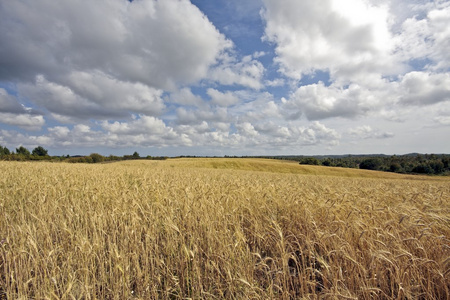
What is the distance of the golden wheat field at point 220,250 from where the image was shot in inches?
91.5

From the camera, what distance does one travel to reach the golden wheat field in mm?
2324

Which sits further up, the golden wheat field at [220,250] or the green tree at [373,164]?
the golden wheat field at [220,250]

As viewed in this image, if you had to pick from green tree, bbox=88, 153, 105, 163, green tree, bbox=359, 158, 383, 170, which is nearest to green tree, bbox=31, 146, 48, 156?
green tree, bbox=88, 153, 105, 163

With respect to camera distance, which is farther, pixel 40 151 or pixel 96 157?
pixel 40 151

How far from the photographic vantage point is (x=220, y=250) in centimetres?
292

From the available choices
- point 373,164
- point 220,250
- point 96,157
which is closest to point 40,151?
point 96,157

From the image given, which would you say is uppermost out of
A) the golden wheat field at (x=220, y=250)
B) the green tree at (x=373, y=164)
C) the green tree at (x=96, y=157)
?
the green tree at (x=96, y=157)

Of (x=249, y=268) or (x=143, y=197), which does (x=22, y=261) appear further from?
(x=249, y=268)

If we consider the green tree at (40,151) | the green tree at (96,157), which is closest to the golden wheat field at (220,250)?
the green tree at (96,157)

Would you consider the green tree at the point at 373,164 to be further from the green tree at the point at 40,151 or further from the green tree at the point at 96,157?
the green tree at the point at 40,151

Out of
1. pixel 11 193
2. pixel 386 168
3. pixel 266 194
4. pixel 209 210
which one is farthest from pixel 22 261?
pixel 386 168

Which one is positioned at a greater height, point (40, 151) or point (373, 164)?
point (40, 151)

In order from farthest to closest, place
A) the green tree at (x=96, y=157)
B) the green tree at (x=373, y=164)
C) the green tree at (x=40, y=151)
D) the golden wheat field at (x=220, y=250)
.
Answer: the green tree at (x=373, y=164)
the green tree at (x=40, y=151)
the green tree at (x=96, y=157)
the golden wheat field at (x=220, y=250)

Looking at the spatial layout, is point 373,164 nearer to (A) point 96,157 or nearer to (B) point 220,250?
(B) point 220,250
